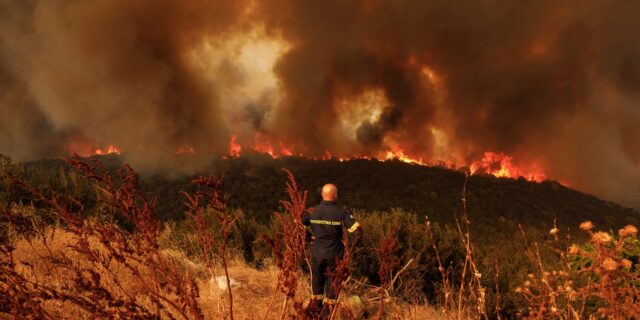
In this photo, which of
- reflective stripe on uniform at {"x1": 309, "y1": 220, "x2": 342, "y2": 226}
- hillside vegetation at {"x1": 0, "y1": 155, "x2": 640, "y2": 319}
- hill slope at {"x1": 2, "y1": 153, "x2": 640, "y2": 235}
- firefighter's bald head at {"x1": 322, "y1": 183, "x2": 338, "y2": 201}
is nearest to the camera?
hillside vegetation at {"x1": 0, "y1": 155, "x2": 640, "y2": 319}

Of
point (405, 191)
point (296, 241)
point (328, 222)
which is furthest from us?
point (405, 191)

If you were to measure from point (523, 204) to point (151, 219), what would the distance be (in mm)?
77205

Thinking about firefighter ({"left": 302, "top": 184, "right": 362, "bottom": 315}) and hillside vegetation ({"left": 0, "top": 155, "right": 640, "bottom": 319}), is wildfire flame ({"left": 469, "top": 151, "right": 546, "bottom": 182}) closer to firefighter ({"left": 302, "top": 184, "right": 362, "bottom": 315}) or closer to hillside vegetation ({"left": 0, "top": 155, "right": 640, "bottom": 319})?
hillside vegetation ({"left": 0, "top": 155, "right": 640, "bottom": 319})

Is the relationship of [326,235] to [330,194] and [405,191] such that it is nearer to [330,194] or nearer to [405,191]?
[330,194]

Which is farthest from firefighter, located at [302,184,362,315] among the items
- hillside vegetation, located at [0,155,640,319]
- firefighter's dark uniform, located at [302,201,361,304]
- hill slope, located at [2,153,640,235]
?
hill slope, located at [2,153,640,235]

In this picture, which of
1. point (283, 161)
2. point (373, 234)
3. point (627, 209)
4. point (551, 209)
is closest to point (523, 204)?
point (551, 209)

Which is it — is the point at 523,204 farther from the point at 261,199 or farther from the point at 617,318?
the point at 617,318

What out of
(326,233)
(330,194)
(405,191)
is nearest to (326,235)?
(326,233)

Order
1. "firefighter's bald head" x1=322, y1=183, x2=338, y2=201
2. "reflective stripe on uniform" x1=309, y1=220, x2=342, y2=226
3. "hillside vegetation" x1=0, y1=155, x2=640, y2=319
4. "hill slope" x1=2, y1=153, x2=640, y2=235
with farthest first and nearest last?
"hill slope" x1=2, y1=153, x2=640, y2=235 < "firefighter's bald head" x1=322, y1=183, x2=338, y2=201 < "reflective stripe on uniform" x1=309, y1=220, x2=342, y2=226 < "hillside vegetation" x1=0, y1=155, x2=640, y2=319

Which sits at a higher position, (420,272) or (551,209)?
(551,209)

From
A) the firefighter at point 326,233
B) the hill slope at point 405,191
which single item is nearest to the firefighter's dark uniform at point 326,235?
the firefighter at point 326,233

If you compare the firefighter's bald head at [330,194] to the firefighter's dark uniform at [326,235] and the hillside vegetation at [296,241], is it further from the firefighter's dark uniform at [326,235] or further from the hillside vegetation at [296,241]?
the hillside vegetation at [296,241]

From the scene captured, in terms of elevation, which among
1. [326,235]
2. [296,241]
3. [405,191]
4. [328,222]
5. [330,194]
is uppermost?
[405,191]

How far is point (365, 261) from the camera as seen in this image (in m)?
11.0
